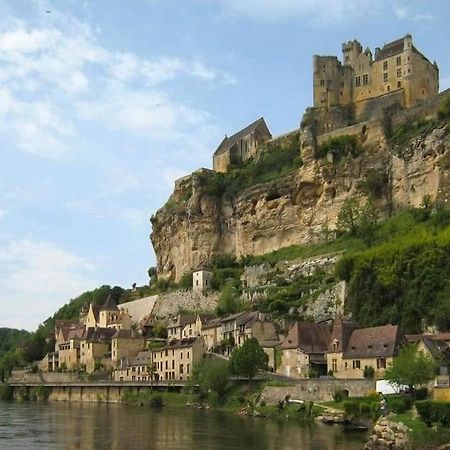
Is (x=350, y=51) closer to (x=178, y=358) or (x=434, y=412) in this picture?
(x=178, y=358)

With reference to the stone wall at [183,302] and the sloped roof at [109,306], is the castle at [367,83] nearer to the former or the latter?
the stone wall at [183,302]

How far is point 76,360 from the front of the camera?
10819 cm

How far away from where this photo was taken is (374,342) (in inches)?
2386

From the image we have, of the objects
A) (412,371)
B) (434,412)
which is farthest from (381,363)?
(434,412)

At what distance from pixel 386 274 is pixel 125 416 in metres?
26.5

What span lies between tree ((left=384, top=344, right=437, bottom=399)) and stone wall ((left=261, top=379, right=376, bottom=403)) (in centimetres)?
396

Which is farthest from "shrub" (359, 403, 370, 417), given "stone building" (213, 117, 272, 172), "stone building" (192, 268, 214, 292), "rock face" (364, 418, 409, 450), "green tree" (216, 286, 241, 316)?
"stone building" (213, 117, 272, 172)

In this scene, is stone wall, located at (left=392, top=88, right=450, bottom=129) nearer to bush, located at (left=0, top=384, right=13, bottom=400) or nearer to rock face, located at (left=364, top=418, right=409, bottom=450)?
rock face, located at (left=364, top=418, right=409, bottom=450)

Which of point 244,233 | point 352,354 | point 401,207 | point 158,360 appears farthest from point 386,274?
point 244,233

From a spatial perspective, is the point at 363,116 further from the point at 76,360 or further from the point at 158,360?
the point at 76,360

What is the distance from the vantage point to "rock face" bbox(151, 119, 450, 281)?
9006 centimetres

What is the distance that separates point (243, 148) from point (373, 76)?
25432 millimetres

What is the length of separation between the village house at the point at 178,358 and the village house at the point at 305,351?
15.3 m

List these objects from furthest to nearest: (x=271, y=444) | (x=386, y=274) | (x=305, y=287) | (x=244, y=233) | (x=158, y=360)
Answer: (x=244, y=233) < (x=158, y=360) < (x=305, y=287) < (x=386, y=274) < (x=271, y=444)
